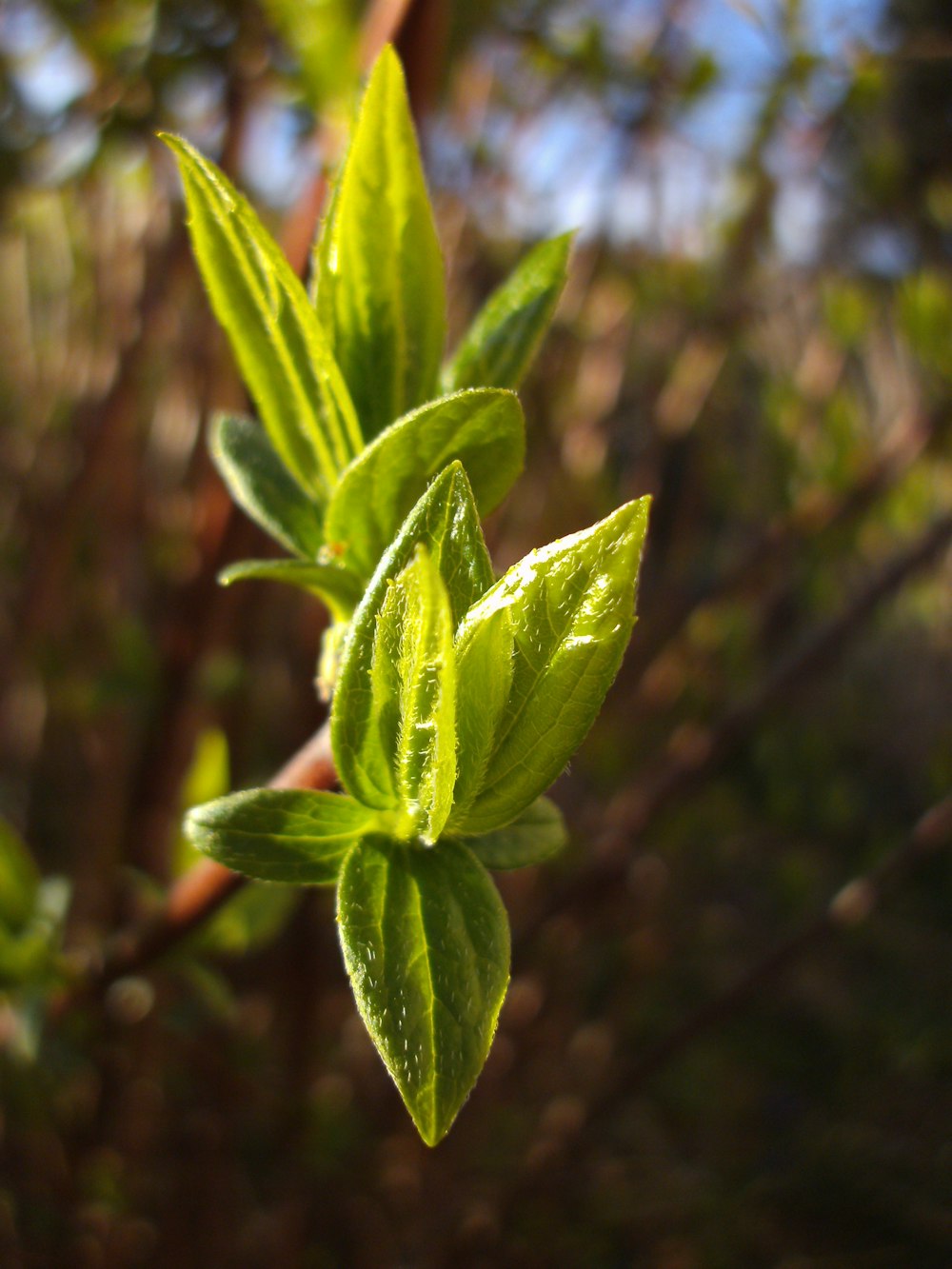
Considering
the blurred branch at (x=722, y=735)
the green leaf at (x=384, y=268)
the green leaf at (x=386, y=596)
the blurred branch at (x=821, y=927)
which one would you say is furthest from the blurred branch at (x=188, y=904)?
the blurred branch at (x=821, y=927)

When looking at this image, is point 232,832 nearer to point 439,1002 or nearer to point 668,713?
point 439,1002

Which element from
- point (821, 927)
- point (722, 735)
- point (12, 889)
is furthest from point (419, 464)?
point (821, 927)

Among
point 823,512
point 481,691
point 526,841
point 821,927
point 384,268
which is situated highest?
point 384,268

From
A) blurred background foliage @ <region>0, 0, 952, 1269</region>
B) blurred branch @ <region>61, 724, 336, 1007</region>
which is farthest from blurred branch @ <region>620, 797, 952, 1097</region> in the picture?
blurred branch @ <region>61, 724, 336, 1007</region>

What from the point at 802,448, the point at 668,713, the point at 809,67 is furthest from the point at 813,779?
the point at 809,67

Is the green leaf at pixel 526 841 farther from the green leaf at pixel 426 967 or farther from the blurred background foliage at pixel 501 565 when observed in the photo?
the blurred background foliage at pixel 501 565

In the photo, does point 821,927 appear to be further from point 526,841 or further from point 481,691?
point 481,691

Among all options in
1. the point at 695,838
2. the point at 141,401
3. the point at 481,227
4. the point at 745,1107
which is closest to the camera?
the point at 481,227
